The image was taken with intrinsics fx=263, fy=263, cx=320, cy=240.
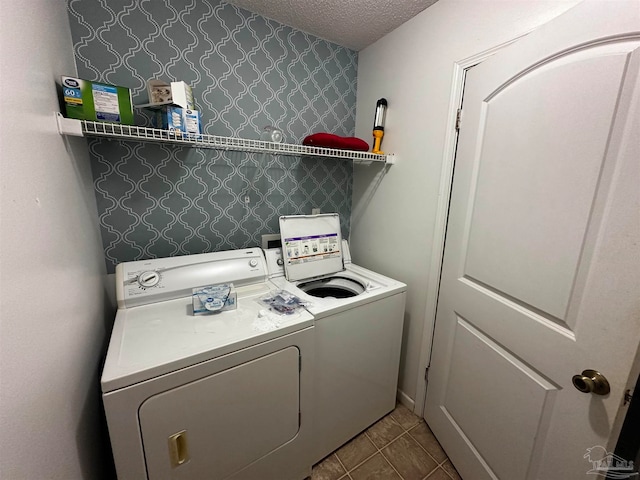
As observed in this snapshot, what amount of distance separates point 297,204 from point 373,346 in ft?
3.64

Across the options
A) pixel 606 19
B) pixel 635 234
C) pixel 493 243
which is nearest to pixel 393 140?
pixel 493 243

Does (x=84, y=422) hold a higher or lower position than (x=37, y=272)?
lower

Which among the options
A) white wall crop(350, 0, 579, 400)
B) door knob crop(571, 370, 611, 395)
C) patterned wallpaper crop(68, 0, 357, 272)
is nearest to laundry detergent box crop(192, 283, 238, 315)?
patterned wallpaper crop(68, 0, 357, 272)

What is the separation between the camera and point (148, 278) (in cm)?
129

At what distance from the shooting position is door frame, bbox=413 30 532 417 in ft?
4.37

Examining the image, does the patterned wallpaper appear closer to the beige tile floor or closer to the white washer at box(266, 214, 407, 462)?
the white washer at box(266, 214, 407, 462)

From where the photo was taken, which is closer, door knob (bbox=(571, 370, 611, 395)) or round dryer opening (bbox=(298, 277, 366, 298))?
door knob (bbox=(571, 370, 611, 395))

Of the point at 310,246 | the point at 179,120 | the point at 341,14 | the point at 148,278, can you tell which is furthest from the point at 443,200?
the point at 148,278

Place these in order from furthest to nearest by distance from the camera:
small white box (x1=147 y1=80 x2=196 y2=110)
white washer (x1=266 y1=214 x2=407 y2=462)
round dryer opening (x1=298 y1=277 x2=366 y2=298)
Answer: round dryer opening (x1=298 y1=277 x2=366 y2=298)
white washer (x1=266 y1=214 x2=407 y2=462)
small white box (x1=147 y1=80 x2=196 y2=110)

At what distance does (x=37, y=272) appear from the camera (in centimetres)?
67

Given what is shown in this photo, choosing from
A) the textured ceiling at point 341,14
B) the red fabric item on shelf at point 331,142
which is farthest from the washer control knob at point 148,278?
the textured ceiling at point 341,14

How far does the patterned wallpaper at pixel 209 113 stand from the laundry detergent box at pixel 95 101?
318mm

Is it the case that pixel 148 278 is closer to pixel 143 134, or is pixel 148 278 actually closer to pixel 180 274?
pixel 180 274

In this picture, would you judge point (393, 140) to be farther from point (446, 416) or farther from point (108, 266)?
point (108, 266)
